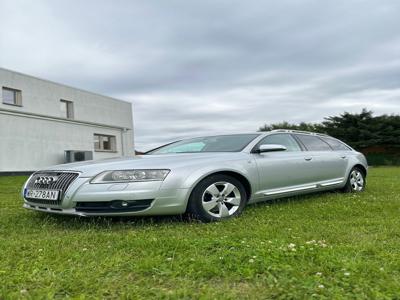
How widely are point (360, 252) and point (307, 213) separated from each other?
6.63 feet

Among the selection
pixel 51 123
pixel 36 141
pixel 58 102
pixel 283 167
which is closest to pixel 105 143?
pixel 58 102

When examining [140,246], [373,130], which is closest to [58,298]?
[140,246]

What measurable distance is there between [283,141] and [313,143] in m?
0.84

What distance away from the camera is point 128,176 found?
4.55 meters

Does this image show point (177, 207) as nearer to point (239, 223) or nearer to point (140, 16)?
point (239, 223)

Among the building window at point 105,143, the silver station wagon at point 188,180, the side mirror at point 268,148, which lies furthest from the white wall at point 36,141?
the side mirror at point 268,148

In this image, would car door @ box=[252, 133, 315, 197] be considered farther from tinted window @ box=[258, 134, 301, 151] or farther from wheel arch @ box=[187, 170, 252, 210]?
wheel arch @ box=[187, 170, 252, 210]

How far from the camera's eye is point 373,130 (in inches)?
1544

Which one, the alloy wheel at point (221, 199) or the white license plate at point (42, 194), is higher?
the white license plate at point (42, 194)

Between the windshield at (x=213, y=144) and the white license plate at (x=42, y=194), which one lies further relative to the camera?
the windshield at (x=213, y=144)

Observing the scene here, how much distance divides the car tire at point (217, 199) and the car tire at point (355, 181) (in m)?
3.07

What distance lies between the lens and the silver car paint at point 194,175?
448 centimetres

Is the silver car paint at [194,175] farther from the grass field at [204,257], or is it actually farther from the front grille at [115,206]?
the grass field at [204,257]

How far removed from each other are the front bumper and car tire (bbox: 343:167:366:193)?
4.13m
